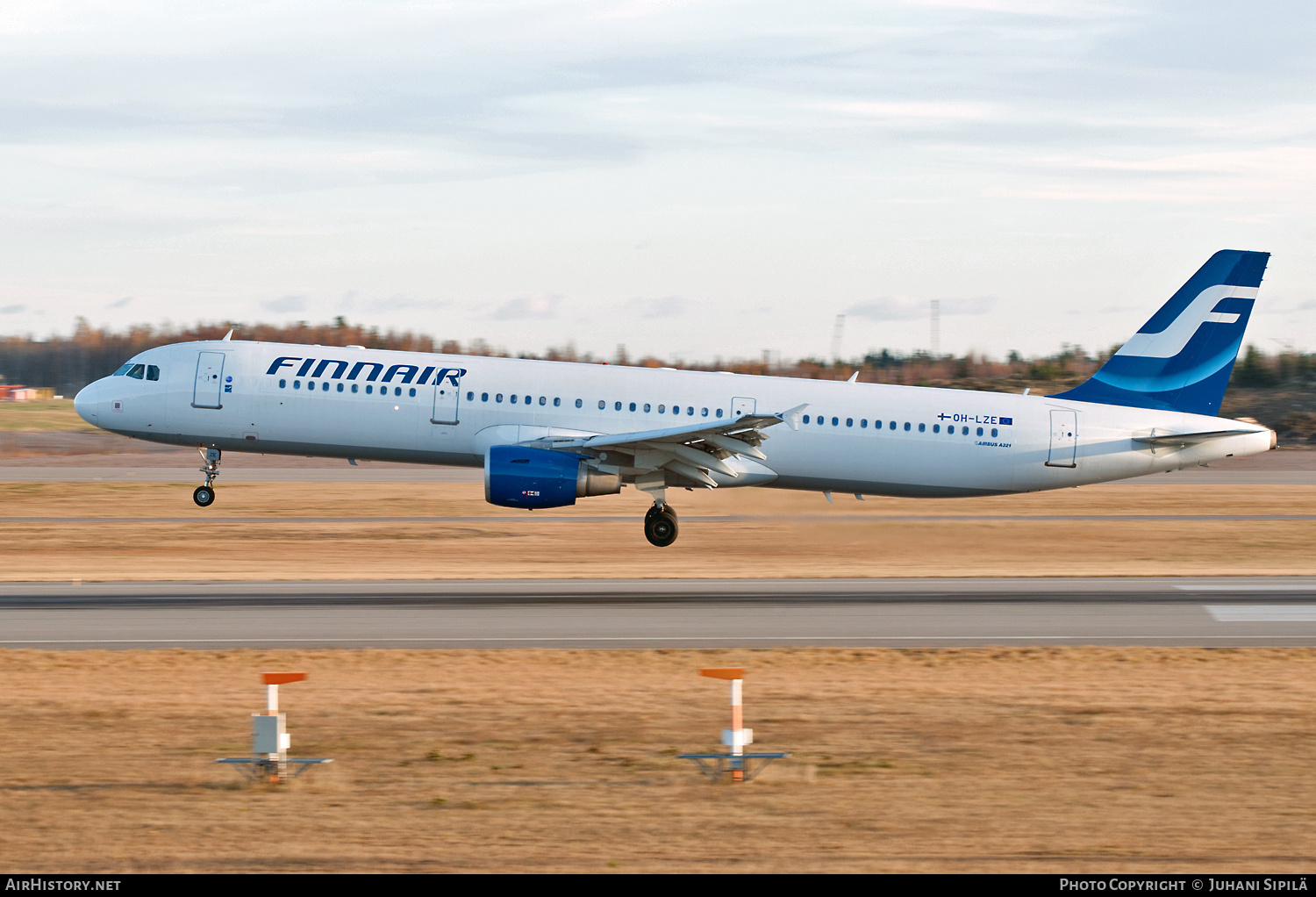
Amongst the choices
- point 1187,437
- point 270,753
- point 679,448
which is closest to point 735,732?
point 270,753

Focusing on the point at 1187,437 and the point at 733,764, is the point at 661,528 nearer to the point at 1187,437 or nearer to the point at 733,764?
the point at 1187,437

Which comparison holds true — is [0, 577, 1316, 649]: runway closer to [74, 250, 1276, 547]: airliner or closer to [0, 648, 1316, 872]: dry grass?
[0, 648, 1316, 872]: dry grass

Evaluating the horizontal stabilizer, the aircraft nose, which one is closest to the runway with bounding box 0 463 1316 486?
the aircraft nose

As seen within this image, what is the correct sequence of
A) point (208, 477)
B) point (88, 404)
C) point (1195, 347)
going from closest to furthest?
point (88, 404), point (208, 477), point (1195, 347)

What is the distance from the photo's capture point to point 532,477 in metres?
29.3

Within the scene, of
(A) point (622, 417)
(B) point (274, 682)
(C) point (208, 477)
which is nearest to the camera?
(B) point (274, 682)

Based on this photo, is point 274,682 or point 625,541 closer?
point 274,682

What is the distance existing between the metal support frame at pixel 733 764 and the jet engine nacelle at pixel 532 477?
649 inches

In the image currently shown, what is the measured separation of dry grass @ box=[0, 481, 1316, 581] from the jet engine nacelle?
175 cm

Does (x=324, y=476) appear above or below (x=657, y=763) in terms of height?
above

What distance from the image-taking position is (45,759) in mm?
13156

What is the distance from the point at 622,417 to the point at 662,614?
879cm
